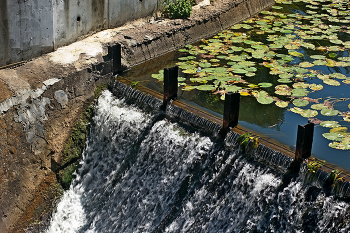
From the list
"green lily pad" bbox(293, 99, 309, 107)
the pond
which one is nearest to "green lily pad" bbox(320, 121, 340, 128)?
the pond

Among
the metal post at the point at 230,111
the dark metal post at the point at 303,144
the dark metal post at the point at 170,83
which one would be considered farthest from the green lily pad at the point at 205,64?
the dark metal post at the point at 303,144

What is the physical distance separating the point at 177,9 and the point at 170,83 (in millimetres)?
2555

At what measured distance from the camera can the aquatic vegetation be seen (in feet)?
18.0

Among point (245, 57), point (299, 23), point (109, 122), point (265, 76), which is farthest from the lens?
point (299, 23)

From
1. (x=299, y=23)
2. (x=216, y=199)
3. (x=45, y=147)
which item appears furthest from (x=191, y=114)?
(x=299, y=23)

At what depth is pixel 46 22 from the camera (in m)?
5.71

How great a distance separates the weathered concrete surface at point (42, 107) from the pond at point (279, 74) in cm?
55

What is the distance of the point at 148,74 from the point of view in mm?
6328

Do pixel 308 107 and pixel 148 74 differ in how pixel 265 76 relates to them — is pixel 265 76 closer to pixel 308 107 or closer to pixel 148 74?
pixel 308 107

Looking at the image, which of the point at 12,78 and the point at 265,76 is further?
the point at 265,76

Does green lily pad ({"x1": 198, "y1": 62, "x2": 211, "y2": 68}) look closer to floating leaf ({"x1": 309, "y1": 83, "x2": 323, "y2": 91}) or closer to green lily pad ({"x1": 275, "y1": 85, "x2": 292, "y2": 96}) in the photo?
green lily pad ({"x1": 275, "y1": 85, "x2": 292, "y2": 96})

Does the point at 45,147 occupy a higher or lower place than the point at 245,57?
lower

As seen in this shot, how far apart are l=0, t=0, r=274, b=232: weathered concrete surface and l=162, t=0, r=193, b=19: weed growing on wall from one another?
968 mm

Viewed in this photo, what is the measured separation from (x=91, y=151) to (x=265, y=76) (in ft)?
8.63
